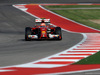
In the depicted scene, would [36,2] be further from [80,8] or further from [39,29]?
[39,29]

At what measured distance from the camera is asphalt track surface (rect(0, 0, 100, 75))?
52.4ft

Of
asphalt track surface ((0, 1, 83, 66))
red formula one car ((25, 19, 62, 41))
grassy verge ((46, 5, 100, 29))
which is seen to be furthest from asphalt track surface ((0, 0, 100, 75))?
grassy verge ((46, 5, 100, 29))

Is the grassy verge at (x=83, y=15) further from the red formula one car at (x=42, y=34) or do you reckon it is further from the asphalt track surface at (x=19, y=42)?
the red formula one car at (x=42, y=34)

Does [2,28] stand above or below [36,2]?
below

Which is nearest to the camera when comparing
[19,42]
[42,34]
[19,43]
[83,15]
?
[19,43]

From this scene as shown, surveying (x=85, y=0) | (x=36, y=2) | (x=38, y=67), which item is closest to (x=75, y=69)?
(x=38, y=67)

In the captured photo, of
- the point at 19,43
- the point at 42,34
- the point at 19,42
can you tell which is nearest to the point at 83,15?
the point at 42,34

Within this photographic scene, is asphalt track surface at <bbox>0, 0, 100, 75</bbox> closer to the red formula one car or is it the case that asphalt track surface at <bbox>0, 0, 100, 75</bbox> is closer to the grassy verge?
the red formula one car

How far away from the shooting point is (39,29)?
25.0 m

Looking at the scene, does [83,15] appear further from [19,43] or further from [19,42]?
[19,43]

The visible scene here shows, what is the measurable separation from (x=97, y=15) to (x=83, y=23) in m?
6.99

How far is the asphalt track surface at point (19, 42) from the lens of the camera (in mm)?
15961

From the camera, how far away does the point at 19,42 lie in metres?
23.2

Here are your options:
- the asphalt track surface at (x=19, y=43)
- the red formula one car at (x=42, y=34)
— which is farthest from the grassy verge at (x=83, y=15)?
Result: the red formula one car at (x=42, y=34)
